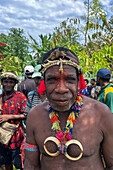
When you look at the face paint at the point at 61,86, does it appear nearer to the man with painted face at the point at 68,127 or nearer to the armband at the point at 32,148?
the man with painted face at the point at 68,127

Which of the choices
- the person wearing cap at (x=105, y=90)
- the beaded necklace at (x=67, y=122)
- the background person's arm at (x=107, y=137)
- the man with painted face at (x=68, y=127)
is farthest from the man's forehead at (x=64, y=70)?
Result: the person wearing cap at (x=105, y=90)

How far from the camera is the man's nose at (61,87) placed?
1.27 metres

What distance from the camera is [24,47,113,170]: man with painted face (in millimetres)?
1334

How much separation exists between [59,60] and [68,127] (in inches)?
23.5

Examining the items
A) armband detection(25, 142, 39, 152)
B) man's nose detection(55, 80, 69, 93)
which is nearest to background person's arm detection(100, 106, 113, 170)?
man's nose detection(55, 80, 69, 93)

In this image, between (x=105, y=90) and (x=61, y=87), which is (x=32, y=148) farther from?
(x=105, y=90)

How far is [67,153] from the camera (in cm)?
135

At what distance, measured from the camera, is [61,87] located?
1.28 meters

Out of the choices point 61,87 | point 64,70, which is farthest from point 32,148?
point 64,70

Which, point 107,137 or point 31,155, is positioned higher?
point 107,137

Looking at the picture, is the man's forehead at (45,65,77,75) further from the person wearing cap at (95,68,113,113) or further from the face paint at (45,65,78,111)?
the person wearing cap at (95,68,113,113)

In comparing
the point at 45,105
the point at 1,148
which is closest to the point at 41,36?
the point at 1,148

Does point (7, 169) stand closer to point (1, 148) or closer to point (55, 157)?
point (1, 148)

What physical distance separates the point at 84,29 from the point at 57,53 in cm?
935
